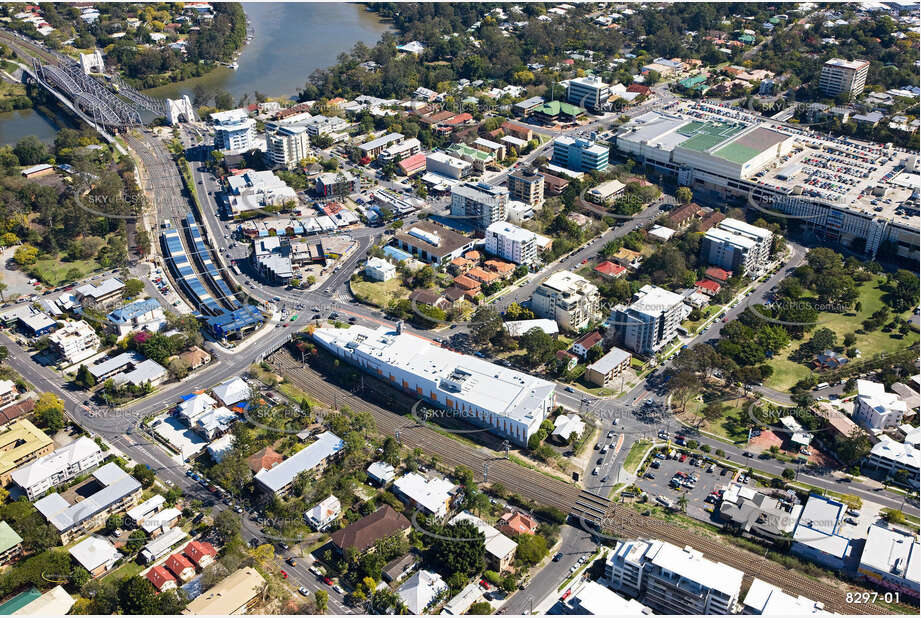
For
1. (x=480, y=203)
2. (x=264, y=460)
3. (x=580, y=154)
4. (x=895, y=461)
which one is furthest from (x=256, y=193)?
(x=895, y=461)

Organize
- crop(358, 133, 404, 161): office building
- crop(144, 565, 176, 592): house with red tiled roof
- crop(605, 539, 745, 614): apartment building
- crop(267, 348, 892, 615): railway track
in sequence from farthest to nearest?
crop(358, 133, 404, 161): office building, crop(267, 348, 892, 615): railway track, crop(144, 565, 176, 592): house with red tiled roof, crop(605, 539, 745, 614): apartment building

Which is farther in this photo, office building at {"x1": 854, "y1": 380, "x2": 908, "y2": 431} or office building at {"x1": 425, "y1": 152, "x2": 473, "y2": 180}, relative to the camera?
office building at {"x1": 425, "y1": 152, "x2": 473, "y2": 180}

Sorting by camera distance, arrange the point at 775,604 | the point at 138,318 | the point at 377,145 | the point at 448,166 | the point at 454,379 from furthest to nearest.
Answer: the point at 377,145 < the point at 448,166 < the point at 138,318 < the point at 454,379 < the point at 775,604

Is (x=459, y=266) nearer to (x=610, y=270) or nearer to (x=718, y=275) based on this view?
(x=610, y=270)

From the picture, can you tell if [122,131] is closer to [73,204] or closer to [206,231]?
[73,204]

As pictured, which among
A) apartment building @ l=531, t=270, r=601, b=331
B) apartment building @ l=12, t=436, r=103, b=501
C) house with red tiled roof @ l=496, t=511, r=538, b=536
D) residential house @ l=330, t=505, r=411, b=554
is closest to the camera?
residential house @ l=330, t=505, r=411, b=554

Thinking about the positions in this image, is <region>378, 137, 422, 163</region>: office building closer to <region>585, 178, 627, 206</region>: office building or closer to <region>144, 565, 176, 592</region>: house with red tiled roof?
<region>585, 178, 627, 206</region>: office building

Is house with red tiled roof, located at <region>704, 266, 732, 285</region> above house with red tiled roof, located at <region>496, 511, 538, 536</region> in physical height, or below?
above

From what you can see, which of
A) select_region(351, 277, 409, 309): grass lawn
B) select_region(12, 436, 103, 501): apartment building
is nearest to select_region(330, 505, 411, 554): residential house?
select_region(12, 436, 103, 501): apartment building
